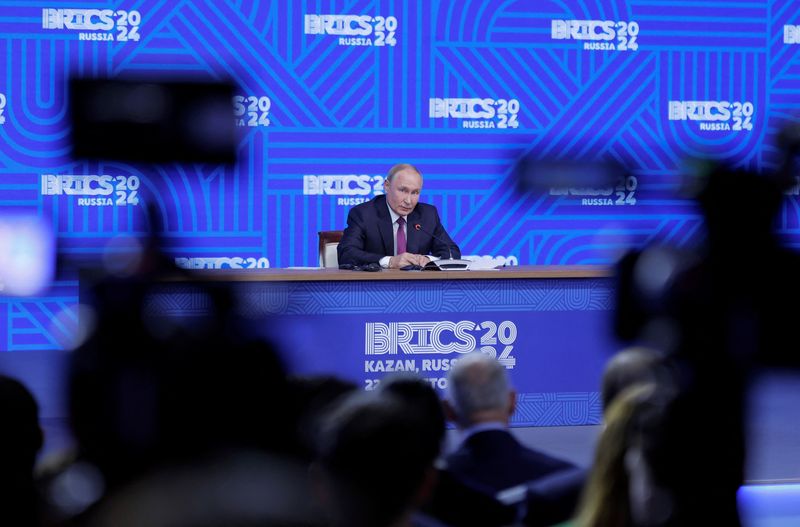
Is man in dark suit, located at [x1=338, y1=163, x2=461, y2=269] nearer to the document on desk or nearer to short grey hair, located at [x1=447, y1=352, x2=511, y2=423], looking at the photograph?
the document on desk

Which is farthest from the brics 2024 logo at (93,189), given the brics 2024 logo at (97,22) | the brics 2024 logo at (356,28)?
the brics 2024 logo at (356,28)

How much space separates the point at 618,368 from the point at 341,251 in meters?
3.75

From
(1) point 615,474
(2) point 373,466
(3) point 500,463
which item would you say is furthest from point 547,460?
(2) point 373,466

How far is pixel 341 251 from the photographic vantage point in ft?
17.7

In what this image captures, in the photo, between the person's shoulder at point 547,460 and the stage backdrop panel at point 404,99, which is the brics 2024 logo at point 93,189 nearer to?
the stage backdrop panel at point 404,99

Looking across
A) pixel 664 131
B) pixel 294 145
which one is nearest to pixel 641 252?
pixel 294 145

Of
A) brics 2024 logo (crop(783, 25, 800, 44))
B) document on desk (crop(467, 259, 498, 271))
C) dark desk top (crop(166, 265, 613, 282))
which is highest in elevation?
brics 2024 logo (crop(783, 25, 800, 44))

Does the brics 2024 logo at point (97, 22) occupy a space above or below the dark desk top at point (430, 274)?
above

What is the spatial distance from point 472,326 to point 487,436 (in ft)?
9.64

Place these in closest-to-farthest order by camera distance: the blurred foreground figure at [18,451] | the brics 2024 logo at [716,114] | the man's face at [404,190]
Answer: the blurred foreground figure at [18,451] → the man's face at [404,190] → the brics 2024 logo at [716,114]

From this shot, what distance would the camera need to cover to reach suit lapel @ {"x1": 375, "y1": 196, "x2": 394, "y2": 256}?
5.55m

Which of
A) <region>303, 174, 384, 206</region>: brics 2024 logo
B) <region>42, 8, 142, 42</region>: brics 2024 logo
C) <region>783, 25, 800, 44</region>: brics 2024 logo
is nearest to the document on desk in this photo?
<region>303, 174, 384, 206</region>: brics 2024 logo

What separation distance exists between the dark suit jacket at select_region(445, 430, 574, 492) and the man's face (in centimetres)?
359

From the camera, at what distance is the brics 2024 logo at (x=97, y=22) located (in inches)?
279
